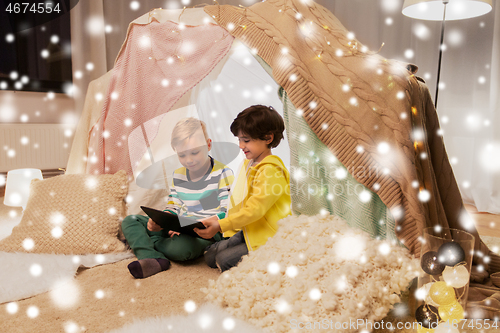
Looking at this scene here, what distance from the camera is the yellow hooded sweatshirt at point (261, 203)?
108cm

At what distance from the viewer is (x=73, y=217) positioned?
1.26m

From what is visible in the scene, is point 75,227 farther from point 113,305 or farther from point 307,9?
point 307,9

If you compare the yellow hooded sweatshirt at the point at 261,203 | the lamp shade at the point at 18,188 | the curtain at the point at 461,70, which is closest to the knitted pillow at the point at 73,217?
the lamp shade at the point at 18,188

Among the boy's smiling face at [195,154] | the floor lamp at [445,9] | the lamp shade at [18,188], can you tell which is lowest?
the lamp shade at [18,188]

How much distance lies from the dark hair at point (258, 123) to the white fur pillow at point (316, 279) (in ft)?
1.13

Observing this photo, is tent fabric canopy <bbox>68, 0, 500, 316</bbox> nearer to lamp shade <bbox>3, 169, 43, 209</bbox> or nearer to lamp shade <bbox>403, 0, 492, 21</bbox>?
lamp shade <bbox>403, 0, 492, 21</bbox>

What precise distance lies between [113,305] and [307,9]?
1104 mm

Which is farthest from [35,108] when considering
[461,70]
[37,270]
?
[461,70]

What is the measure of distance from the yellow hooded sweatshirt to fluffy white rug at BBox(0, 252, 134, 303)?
0.46m

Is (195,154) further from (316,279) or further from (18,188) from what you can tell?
(18,188)

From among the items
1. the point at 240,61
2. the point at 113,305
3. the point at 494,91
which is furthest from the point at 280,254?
the point at 494,91

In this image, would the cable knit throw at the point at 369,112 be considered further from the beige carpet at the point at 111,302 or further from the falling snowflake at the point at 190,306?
the falling snowflake at the point at 190,306

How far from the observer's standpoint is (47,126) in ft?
9.02

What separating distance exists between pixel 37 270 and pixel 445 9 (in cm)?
227
